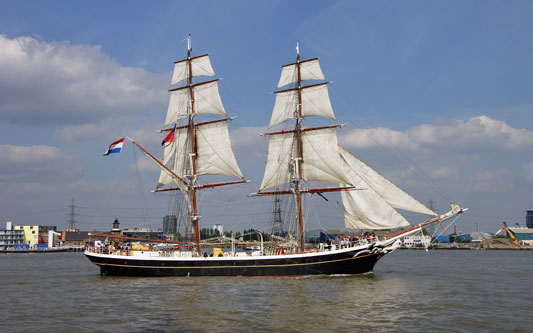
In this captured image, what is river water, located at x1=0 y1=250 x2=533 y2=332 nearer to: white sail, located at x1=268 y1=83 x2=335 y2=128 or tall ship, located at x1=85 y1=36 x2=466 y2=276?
tall ship, located at x1=85 y1=36 x2=466 y2=276

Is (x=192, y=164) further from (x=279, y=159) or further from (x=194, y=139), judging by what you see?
(x=279, y=159)

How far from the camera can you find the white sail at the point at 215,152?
55772mm

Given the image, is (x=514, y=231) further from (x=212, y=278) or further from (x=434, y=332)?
(x=434, y=332)

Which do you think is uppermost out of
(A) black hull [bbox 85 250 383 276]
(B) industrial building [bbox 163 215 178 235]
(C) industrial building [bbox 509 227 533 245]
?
(B) industrial building [bbox 163 215 178 235]

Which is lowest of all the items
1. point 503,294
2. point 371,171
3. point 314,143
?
point 503,294

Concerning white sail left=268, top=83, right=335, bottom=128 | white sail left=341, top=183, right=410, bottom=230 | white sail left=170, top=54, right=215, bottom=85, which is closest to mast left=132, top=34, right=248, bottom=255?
white sail left=170, top=54, right=215, bottom=85

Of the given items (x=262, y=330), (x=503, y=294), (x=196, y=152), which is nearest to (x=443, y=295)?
(x=503, y=294)

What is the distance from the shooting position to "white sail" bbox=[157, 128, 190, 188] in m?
56.9

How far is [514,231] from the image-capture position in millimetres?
159500

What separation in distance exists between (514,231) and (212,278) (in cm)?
14434

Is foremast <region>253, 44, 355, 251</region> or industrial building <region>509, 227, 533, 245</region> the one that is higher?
foremast <region>253, 44, 355, 251</region>

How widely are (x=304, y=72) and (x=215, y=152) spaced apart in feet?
46.5

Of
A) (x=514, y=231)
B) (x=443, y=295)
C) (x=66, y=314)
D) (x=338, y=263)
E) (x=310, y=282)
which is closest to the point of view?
(x=66, y=314)

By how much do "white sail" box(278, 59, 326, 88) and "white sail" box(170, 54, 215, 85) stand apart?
8.89 m
